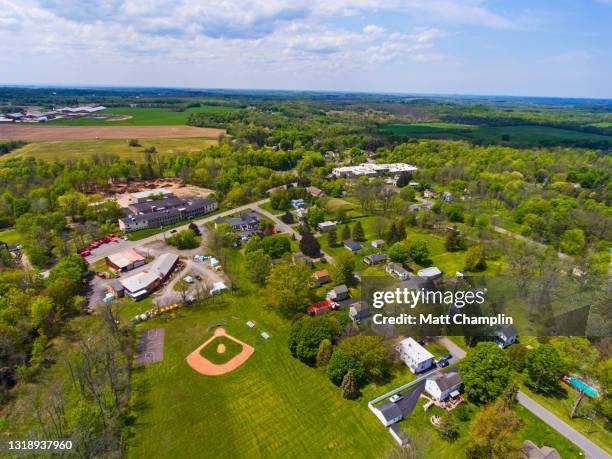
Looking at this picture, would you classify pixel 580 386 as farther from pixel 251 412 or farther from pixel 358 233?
pixel 358 233

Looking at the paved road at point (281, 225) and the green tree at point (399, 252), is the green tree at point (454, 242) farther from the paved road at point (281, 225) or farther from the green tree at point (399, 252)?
the paved road at point (281, 225)

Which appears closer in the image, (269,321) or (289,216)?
(269,321)

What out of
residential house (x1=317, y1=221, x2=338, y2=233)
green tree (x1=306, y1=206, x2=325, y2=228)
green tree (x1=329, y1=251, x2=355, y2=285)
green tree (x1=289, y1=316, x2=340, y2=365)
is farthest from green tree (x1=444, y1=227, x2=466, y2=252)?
green tree (x1=289, y1=316, x2=340, y2=365)

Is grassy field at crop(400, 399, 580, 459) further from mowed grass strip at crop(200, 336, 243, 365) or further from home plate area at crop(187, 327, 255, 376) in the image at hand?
mowed grass strip at crop(200, 336, 243, 365)

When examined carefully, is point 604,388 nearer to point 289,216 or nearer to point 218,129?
point 289,216

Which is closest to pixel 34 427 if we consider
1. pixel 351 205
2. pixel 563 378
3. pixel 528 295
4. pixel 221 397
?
pixel 221 397

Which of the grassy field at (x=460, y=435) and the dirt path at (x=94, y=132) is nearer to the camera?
the grassy field at (x=460, y=435)

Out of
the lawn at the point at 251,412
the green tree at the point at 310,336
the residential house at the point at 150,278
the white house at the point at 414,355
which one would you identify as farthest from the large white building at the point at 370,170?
the lawn at the point at 251,412
